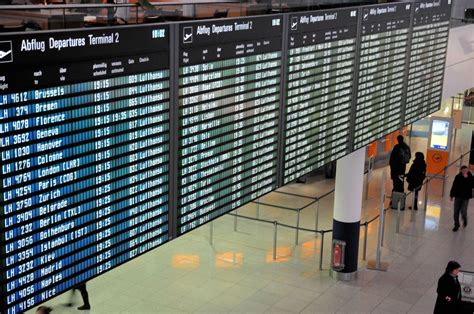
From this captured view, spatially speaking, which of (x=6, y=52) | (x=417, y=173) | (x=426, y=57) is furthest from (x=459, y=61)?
(x=6, y=52)

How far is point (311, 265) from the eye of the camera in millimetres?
14133

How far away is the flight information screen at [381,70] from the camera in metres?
9.09

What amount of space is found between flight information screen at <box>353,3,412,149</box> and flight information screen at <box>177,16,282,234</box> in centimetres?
210

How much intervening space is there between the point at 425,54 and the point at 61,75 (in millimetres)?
7120

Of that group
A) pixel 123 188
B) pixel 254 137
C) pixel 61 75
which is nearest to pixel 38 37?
pixel 61 75

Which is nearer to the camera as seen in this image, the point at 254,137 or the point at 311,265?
the point at 254,137

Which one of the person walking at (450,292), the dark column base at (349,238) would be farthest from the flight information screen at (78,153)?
the dark column base at (349,238)

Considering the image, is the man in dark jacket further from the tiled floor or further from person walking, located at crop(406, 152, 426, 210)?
person walking, located at crop(406, 152, 426, 210)

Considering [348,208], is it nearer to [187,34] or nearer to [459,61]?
[459,61]

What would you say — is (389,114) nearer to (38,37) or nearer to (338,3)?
(338,3)

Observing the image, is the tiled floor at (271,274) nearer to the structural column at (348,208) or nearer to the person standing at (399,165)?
the structural column at (348,208)

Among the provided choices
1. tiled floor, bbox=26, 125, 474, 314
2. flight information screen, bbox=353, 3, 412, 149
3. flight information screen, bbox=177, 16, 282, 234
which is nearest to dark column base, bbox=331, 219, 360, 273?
tiled floor, bbox=26, 125, 474, 314

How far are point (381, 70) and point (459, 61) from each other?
5331 mm

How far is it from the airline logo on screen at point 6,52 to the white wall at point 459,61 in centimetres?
1027
